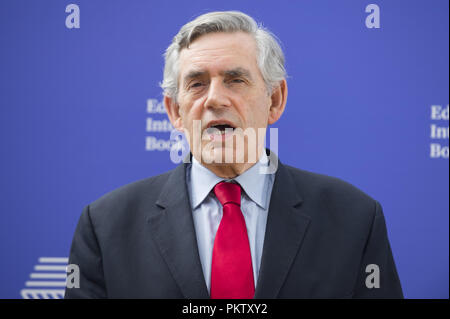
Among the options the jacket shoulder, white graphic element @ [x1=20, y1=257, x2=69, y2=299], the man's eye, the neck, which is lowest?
white graphic element @ [x1=20, y1=257, x2=69, y2=299]

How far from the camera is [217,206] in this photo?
57.7 inches

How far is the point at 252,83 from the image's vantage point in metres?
1.49

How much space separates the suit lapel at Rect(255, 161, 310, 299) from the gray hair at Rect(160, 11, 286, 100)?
0.37 metres

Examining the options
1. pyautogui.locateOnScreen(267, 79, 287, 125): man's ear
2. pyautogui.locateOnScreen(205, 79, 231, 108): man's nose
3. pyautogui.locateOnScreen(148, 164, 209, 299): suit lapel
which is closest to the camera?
pyautogui.locateOnScreen(148, 164, 209, 299): suit lapel

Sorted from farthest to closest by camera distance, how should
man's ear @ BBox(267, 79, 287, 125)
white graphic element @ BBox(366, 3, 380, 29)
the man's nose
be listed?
white graphic element @ BBox(366, 3, 380, 29), man's ear @ BBox(267, 79, 287, 125), the man's nose

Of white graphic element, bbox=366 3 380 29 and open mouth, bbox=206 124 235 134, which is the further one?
white graphic element, bbox=366 3 380 29

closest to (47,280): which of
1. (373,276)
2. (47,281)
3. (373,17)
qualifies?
(47,281)

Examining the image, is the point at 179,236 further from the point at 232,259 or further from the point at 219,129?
the point at 219,129

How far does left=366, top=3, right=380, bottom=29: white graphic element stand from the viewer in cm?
233

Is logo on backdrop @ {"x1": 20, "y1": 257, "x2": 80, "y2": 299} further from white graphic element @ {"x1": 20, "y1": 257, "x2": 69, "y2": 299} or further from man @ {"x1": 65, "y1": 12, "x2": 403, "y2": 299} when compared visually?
man @ {"x1": 65, "y1": 12, "x2": 403, "y2": 299}

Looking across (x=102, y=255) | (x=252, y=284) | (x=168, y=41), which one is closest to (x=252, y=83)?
(x=252, y=284)

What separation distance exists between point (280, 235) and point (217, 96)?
50 centimetres

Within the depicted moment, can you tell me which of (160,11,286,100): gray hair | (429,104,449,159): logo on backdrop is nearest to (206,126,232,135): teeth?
(160,11,286,100): gray hair
